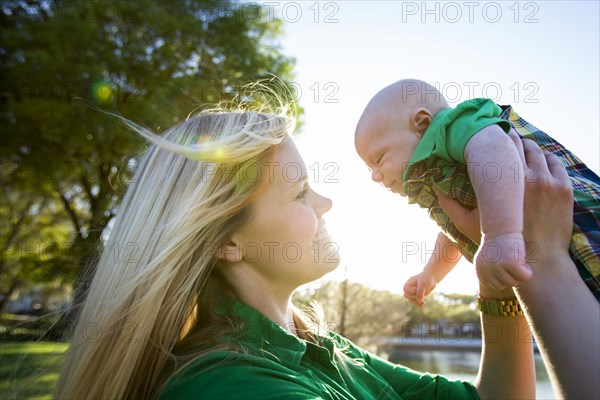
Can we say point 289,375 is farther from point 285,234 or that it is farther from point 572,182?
point 572,182

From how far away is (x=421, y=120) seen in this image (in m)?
2.46

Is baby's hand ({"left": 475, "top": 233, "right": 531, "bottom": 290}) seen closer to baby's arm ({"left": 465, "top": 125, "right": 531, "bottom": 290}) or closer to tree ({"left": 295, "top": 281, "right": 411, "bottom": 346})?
baby's arm ({"left": 465, "top": 125, "right": 531, "bottom": 290})

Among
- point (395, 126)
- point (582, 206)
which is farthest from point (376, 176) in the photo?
point (582, 206)

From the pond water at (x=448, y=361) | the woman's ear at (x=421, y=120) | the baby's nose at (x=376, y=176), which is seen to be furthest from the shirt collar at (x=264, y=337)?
the pond water at (x=448, y=361)

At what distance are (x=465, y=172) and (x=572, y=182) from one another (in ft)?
1.26

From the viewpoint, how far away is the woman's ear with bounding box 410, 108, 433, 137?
246cm

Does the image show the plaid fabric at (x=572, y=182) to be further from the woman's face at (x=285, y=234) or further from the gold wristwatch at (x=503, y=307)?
the woman's face at (x=285, y=234)

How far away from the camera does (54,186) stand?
1477 centimetres

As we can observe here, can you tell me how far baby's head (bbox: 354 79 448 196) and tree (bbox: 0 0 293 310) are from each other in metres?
8.89

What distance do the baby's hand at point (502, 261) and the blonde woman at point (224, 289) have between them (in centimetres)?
56

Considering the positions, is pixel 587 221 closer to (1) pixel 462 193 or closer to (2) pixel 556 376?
(1) pixel 462 193

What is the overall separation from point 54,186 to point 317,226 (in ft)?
47.7

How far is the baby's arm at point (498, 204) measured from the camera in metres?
1.54

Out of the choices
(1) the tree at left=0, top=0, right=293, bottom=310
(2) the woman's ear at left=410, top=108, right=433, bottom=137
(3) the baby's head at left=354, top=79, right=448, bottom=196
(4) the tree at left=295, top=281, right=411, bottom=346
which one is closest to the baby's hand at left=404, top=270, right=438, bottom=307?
(3) the baby's head at left=354, top=79, right=448, bottom=196
